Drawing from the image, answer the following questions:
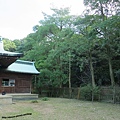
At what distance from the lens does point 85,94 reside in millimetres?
15422

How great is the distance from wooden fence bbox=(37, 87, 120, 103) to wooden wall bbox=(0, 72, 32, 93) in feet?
11.6

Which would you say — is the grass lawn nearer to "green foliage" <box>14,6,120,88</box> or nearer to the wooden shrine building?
the wooden shrine building

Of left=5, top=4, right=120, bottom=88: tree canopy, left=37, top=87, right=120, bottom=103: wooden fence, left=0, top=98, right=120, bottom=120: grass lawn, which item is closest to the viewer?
left=0, top=98, right=120, bottom=120: grass lawn

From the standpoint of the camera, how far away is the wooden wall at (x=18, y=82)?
15.4 m

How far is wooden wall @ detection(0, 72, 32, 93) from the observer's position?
15414 mm

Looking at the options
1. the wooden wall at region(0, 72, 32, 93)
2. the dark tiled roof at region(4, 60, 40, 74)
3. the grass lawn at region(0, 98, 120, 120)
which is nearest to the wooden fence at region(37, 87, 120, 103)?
the wooden wall at region(0, 72, 32, 93)

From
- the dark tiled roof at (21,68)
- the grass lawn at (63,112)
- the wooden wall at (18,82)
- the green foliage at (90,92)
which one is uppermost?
the dark tiled roof at (21,68)

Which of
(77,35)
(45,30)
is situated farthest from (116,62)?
(45,30)

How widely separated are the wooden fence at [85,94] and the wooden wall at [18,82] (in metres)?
3.54

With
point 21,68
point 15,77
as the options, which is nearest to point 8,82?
point 15,77

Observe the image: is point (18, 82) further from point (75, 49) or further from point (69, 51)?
point (75, 49)

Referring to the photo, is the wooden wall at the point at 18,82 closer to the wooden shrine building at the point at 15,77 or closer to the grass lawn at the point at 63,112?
the wooden shrine building at the point at 15,77

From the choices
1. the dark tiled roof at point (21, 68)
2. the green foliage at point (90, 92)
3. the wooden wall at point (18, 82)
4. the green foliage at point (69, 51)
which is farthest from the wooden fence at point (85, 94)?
the dark tiled roof at point (21, 68)

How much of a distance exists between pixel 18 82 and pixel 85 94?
643 cm
